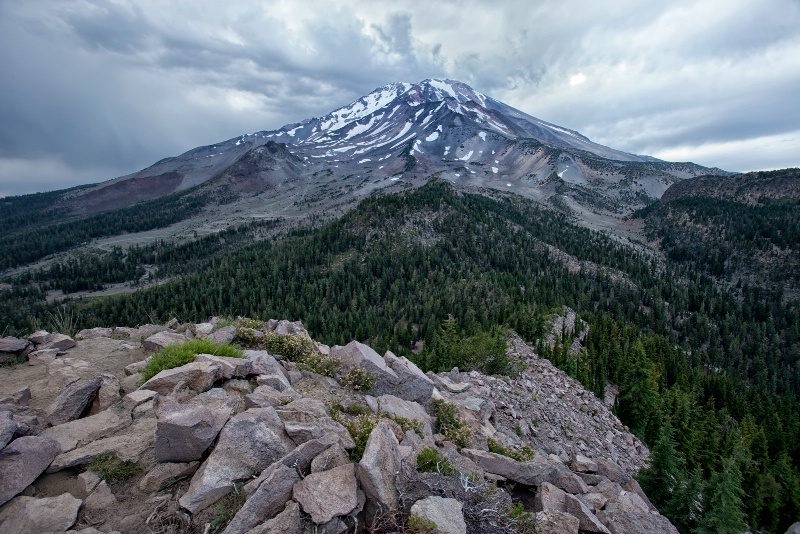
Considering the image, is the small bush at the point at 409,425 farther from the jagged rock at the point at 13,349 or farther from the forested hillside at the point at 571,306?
the jagged rock at the point at 13,349

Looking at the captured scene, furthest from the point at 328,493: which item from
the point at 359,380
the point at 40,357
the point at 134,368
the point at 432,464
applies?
the point at 40,357

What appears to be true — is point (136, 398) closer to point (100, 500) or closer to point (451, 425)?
point (100, 500)

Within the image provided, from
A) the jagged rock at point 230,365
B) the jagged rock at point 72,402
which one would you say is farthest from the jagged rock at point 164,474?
the jagged rock at point 72,402

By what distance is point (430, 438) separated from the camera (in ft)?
34.7

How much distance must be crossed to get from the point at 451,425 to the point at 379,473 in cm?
653

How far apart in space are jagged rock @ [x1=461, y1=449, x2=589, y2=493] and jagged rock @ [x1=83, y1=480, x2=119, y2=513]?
7.87m

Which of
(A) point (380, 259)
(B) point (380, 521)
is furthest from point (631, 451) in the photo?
(A) point (380, 259)

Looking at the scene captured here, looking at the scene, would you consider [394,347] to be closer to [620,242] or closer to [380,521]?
[380,521]

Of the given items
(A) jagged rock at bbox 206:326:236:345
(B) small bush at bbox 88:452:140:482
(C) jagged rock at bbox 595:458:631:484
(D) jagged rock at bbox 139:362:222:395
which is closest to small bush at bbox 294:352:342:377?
(A) jagged rock at bbox 206:326:236:345

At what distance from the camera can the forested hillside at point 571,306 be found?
3094 cm

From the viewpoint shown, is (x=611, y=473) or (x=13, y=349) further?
(x=611, y=473)

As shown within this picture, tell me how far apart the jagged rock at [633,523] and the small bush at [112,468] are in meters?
10.1

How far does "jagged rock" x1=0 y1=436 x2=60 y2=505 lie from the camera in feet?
22.8

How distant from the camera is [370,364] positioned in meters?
13.8
